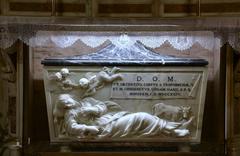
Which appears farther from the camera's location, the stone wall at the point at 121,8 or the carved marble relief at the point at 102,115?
the stone wall at the point at 121,8

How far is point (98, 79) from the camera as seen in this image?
231 inches

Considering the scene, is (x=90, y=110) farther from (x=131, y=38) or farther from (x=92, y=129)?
(x=131, y=38)

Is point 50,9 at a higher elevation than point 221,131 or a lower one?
higher

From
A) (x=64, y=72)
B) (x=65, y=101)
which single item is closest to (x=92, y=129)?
(x=65, y=101)

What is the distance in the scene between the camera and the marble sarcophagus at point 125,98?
19.2ft

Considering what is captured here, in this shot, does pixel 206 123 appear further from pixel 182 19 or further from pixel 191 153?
pixel 182 19

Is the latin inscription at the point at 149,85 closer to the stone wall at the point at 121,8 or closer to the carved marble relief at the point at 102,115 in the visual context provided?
the carved marble relief at the point at 102,115

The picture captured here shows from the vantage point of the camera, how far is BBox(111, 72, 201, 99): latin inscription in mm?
5902

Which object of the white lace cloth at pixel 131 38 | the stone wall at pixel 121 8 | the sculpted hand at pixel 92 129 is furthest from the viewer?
the stone wall at pixel 121 8

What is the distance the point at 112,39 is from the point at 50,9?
694mm

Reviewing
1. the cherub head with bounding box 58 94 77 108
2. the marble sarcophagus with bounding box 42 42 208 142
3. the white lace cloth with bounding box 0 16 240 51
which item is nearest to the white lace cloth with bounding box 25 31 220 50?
the white lace cloth with bounding box 0 16 240 51

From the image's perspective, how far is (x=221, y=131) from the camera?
6109mm

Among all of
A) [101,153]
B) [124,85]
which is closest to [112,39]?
[124,85]

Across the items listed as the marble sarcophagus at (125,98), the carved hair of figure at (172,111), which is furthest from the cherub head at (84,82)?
the carved hair of figure at (172,111)
